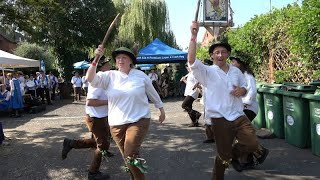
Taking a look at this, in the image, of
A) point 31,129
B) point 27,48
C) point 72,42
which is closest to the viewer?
point 31,129

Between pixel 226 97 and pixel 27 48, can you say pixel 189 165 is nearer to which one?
pixel 226 97

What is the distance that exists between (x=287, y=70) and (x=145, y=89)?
6012 mm

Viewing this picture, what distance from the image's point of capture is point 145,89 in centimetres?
441

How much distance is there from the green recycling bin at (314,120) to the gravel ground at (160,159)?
0.58ft

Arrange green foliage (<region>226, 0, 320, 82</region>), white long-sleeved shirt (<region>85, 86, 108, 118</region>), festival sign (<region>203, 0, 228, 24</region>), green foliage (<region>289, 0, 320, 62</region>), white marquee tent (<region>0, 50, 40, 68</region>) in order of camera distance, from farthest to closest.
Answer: festival sign (<region>203, 0, 228, 24</region>), white marquee tent (<region>0, 50, 40, 68</region>), green foliage (<region>226, 0, 320, 82</region>), green foliage (<region>289, 0, 320, 62</region>), white long-sleeved shirt (<region>85, 86, 108, 118</region>)

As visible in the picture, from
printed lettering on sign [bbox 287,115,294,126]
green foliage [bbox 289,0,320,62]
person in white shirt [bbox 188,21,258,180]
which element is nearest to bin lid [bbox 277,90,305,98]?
printed lettering on sign [bbox 287,115,294,126]

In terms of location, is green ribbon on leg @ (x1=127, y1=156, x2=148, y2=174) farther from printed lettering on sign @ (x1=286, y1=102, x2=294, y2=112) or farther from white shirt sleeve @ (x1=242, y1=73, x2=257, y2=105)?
printed lettering on sign @ (x1=286, y1=102, x2=294, y2=112)

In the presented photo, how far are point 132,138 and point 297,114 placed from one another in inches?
143

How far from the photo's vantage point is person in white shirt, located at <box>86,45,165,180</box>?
13.2ft

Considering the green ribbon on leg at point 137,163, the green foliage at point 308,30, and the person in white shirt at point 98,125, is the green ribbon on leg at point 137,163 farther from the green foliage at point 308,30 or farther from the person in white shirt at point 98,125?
the green foliage at point 308,30

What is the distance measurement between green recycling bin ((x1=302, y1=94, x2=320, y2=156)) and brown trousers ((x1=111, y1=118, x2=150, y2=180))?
2918 mm

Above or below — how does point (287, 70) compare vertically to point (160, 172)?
above

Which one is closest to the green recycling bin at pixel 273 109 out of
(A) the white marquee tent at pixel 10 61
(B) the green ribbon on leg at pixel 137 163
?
(B) the green ribbon on leg at pixel 137 163

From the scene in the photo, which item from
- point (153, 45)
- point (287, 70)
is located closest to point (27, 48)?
point (153, 45)
